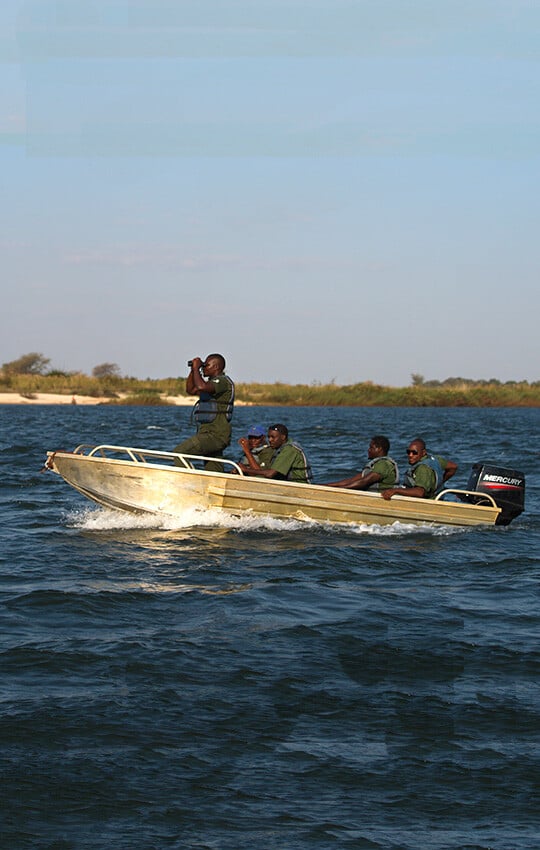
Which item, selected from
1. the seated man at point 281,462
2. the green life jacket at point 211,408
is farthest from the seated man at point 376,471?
the green life jacket at point 211,408

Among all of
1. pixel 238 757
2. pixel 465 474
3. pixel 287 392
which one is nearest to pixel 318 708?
pixel 238 757

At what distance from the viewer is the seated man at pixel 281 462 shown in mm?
15781

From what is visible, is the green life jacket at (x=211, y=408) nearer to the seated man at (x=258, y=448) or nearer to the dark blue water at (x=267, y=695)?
the seated man at (x=258, y=448)

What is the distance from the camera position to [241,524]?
52.0ft

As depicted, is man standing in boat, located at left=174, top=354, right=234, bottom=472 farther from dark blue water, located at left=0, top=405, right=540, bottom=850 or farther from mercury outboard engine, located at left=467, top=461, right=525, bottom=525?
mercury outboard engine, located at left=467, top=461, right=525, bottom=525

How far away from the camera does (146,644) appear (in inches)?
370

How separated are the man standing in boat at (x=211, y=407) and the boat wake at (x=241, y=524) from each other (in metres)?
0.74

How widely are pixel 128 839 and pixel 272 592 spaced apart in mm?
6117

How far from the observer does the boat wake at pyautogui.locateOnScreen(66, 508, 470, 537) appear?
51.9ft

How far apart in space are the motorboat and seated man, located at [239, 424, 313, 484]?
0.61ft

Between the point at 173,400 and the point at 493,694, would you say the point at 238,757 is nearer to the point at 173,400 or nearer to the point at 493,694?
the point at 493,694

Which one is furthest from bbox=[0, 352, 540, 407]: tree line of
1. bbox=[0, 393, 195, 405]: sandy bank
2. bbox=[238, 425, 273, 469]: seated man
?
bbox=[238, 425, 273, 469]: seated man

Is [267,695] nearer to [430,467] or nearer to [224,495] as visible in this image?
[224,495]

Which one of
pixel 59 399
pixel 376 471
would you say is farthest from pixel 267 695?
pixel 59 399
